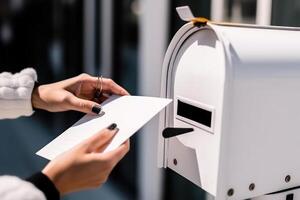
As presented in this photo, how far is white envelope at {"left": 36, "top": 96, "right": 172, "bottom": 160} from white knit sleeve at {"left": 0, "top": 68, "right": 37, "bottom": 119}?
0.95 feet

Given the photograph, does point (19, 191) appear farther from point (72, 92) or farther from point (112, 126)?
point (72, 92)

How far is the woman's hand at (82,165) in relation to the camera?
28.1 inches

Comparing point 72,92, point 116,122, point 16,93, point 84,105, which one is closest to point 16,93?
point 16,93

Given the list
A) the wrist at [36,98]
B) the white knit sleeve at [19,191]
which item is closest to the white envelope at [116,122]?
the white knit sleeve at [19,191]

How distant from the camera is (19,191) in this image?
66cm

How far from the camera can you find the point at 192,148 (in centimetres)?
83

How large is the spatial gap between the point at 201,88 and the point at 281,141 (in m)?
0.20

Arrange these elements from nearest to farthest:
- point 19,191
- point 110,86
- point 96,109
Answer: point 19,191 → point 96,109 → point 110,86

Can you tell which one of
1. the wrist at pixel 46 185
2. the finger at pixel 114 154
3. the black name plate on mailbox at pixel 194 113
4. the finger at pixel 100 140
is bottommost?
the wrist at pixel 46 185

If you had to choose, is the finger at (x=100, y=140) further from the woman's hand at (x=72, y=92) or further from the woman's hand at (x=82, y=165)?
the woman's hand at (x=72, y=92)

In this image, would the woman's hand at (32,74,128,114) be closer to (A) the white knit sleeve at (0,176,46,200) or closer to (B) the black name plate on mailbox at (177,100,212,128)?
(B) the black name plate on mailbox at (177,100,212,128)

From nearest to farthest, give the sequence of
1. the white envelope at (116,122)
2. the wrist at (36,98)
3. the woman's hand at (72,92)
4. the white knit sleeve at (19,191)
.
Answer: the white knit sleeve at (19,191) < the white envelope at (116,122) < the woman's hand at (72,92) < the wrist at (36,98)

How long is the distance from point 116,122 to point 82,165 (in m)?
0.13

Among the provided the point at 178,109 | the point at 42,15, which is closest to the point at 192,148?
the point at 178,109
